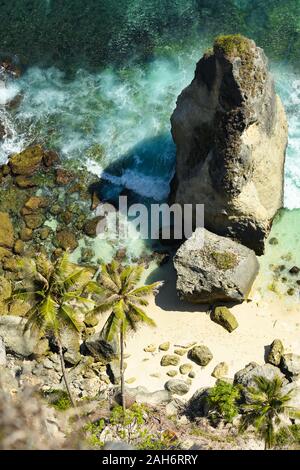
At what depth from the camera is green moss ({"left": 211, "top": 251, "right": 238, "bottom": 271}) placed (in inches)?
1890

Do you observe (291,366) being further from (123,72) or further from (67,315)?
(123,72)

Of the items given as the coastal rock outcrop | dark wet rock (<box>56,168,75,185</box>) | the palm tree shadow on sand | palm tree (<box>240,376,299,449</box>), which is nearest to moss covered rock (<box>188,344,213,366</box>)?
the palm tree shadow on sand

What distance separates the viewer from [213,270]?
157ft

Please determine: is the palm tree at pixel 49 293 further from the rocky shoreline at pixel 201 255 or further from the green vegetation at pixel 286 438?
the green vegetation at pixel 286 438

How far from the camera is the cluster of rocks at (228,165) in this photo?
46031 mm

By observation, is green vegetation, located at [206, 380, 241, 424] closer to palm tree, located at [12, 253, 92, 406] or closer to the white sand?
the white sand

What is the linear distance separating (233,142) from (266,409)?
18357 millimetres

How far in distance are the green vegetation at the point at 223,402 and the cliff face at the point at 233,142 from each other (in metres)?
11.8

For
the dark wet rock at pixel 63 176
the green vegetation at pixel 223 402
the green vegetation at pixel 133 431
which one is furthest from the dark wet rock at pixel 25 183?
the green vegetation at pixel 223 402

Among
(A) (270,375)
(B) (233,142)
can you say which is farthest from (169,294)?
(B) (233,142)

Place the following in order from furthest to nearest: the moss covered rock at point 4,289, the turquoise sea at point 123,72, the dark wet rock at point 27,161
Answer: the turquoise sea at point 123,72 → the dark wet rock at point 27,161 → the moss covered rock at point 4,289

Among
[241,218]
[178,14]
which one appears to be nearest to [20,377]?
[241,218]

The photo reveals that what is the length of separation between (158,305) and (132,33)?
2959 centimetres

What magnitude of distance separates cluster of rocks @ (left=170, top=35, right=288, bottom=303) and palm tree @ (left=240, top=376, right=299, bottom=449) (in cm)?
998
